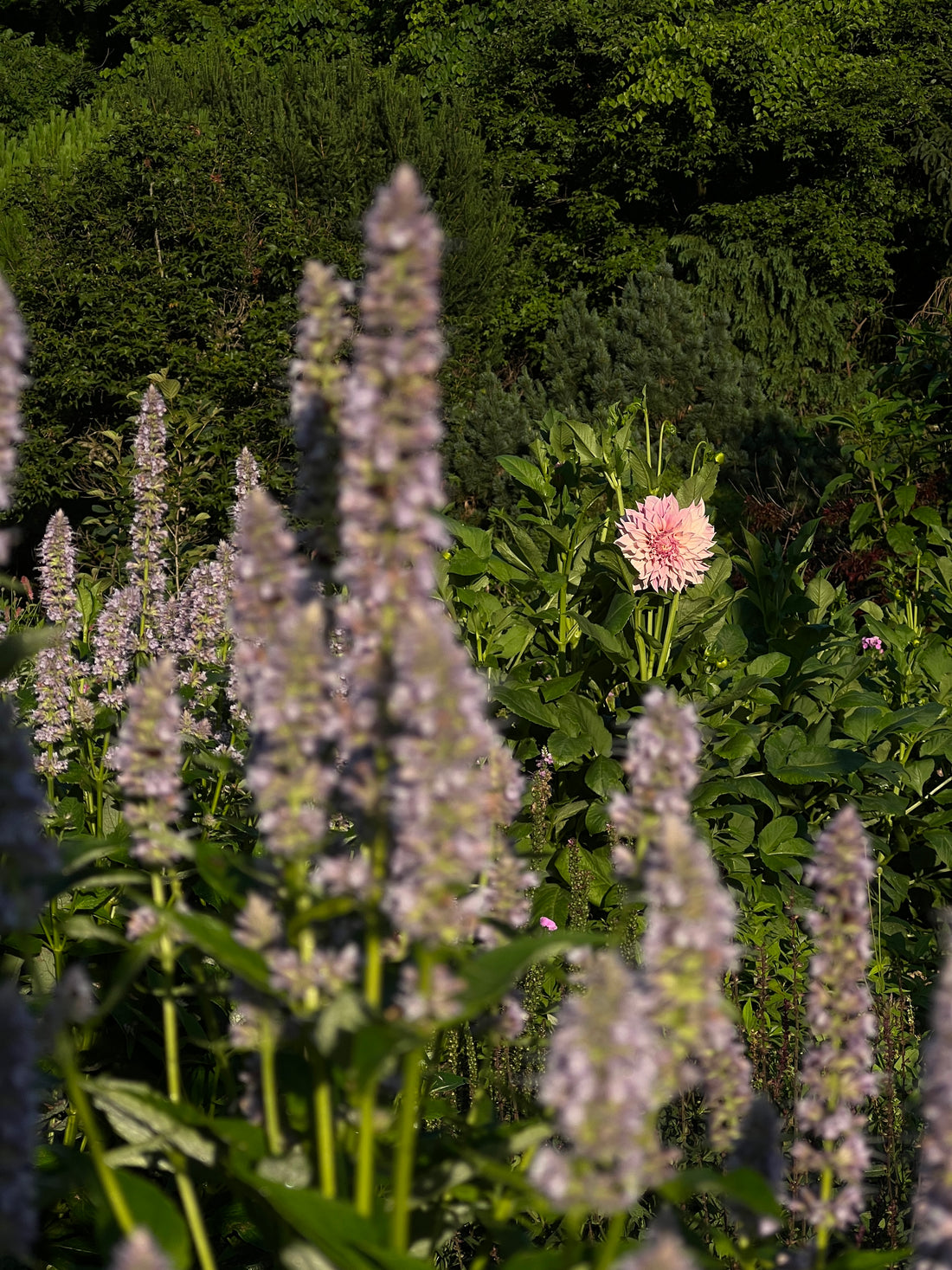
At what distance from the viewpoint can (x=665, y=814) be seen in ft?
3.66

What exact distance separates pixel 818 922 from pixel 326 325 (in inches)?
30.5

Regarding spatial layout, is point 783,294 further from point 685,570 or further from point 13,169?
point 685,570

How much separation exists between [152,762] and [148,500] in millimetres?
2016

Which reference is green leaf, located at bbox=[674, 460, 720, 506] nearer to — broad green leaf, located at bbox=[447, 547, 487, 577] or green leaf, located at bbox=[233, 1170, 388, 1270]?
broad green leaf, located at bbox=[447, 547, 487, 577]

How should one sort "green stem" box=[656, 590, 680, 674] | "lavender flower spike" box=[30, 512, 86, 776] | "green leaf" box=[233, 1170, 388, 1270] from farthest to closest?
1. "green stem" box=[656, 590, 680, 674]
2. "lavender flower spike" box=[30, 512, 86, 776]
3. "green leaf" box=[233, 1170, 388, 1270]

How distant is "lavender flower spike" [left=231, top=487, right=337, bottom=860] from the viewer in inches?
41.1

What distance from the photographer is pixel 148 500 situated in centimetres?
318

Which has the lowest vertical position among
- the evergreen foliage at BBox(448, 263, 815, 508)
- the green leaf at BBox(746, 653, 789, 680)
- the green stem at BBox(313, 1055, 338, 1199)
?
the green stem at BBox(313, 1055, 338, 1199)

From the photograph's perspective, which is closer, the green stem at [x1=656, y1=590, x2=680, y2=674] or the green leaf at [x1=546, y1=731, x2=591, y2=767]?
the green leaf at [x1=546, y1=731, x2=591, y2=767]

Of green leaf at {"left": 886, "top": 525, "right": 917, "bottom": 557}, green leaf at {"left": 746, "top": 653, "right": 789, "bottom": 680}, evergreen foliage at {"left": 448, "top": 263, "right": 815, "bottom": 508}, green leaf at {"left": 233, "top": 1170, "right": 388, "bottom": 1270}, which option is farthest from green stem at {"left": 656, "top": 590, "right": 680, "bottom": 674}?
evergreen foliage at {"left": 448, "top": 263, "right": 815, "bottom": 508}

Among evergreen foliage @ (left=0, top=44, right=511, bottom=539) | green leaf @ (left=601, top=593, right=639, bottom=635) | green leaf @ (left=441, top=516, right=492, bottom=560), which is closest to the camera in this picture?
green leaf @ (left=601, top=593, right=639, bottom=635)

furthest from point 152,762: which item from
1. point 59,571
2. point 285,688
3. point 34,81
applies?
point 34,81

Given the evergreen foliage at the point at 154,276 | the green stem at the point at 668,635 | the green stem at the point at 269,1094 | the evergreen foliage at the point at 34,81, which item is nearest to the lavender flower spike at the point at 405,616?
the green stem at the point at 269,1094

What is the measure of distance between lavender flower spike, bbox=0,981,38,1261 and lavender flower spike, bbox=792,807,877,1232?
73 centimetres
